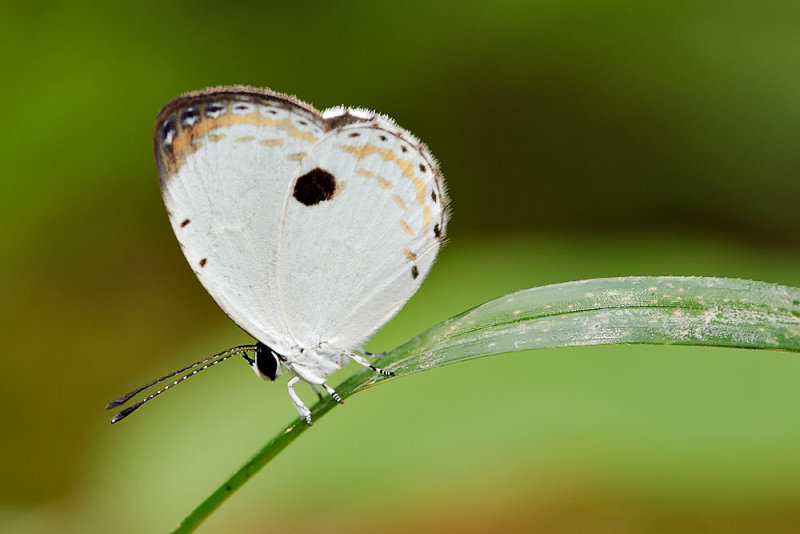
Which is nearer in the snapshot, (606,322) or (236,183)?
(606,322)

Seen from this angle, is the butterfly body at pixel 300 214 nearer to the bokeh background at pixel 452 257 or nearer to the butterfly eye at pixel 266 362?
the butterfly eye at pixel 266 362

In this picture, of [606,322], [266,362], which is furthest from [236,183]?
[606,322]

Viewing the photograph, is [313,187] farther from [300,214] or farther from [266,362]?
[266,362]

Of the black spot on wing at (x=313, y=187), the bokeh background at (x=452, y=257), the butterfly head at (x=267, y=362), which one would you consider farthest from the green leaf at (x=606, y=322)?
the bokeh background at (x=452, y=257)

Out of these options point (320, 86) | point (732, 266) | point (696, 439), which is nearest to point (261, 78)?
point (320, 86)

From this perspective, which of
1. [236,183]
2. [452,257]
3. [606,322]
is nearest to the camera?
[606,322]

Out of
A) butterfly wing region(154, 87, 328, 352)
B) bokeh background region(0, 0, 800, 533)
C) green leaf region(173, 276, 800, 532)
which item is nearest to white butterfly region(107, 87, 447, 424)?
butterfly wing region(154, 87, 328, 352)
